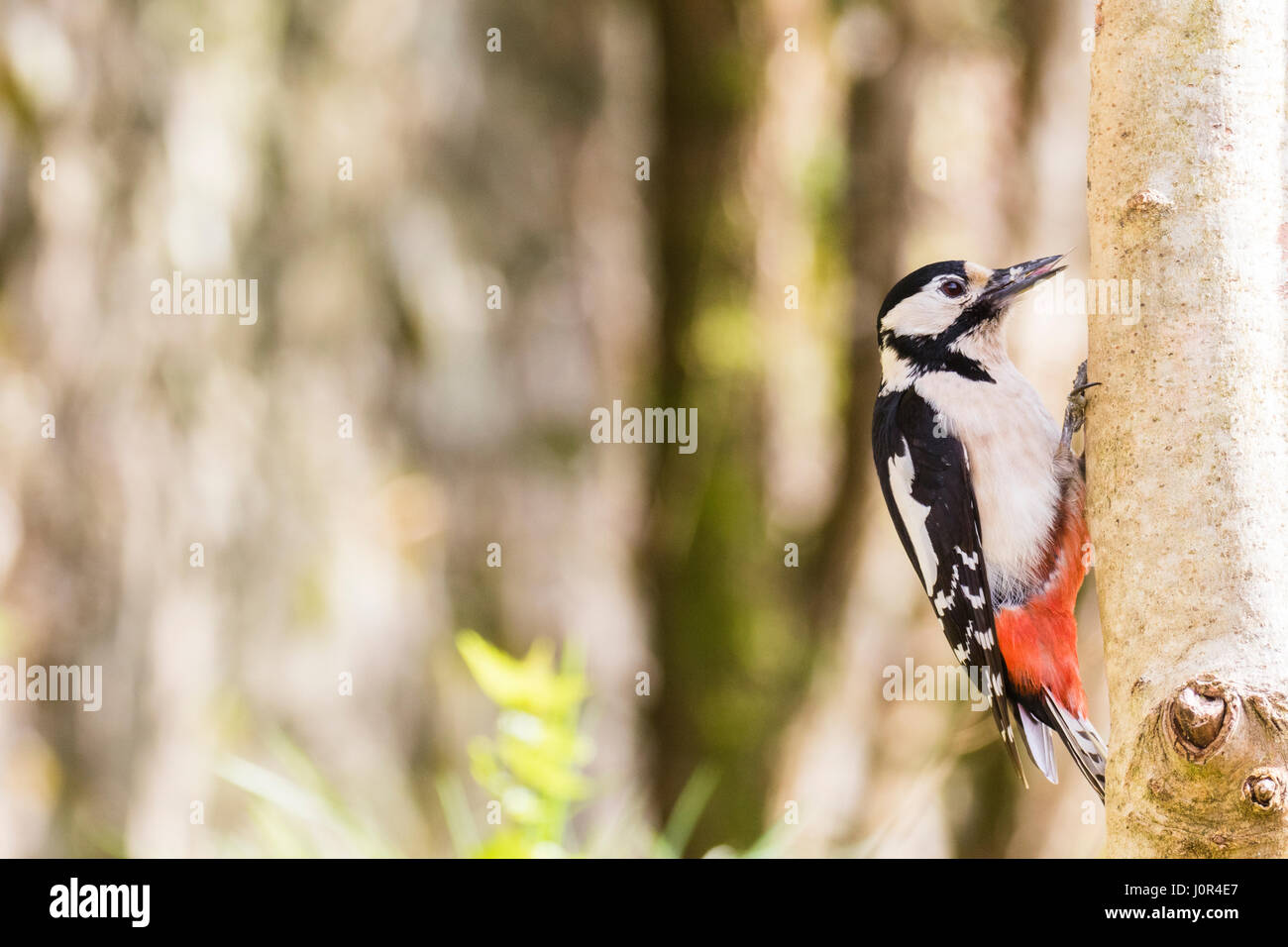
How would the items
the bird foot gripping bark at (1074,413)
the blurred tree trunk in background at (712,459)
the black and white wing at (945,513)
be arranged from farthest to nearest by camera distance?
the blurred tree trunk in background at (712,459)
the black and white wing at (945,513)
the bird foot gripping bark at (1074,413)

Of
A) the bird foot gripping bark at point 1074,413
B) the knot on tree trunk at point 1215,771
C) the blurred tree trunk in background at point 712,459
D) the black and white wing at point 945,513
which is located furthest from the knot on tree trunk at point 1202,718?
the blurred tree trunk in background at point 712,459

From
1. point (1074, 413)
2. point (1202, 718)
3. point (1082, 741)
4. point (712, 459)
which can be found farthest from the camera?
point (712, 459)

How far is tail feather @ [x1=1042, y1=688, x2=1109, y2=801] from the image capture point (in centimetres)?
89

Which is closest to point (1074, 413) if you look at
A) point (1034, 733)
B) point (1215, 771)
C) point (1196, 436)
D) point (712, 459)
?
point (1196, 436)

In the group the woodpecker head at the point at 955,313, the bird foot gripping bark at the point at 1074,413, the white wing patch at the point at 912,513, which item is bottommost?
the white wing patch at the point at 912,513

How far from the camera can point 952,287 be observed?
39.1 inches

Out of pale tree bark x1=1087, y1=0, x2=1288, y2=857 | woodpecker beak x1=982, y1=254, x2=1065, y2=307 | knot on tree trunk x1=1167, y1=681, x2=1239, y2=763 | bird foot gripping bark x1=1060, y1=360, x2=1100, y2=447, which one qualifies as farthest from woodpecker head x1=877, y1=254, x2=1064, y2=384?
knot on tree trunk x1=1167, y1=681, x2=1239, y2=763

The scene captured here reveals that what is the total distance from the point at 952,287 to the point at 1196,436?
43 centimetres

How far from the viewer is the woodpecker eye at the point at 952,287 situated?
3.24 feet

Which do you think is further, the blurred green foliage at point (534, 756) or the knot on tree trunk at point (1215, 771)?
the blurred green foliage at point (534, 756)

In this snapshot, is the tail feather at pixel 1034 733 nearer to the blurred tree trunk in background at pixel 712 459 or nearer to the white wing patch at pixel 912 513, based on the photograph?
the white wing patch at pixel 912 513

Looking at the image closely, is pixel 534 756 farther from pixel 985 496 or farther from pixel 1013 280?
pixel 1013 280

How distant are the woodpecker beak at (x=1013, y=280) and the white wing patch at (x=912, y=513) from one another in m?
0.17

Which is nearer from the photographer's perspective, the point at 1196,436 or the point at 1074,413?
the point at 1196,436
